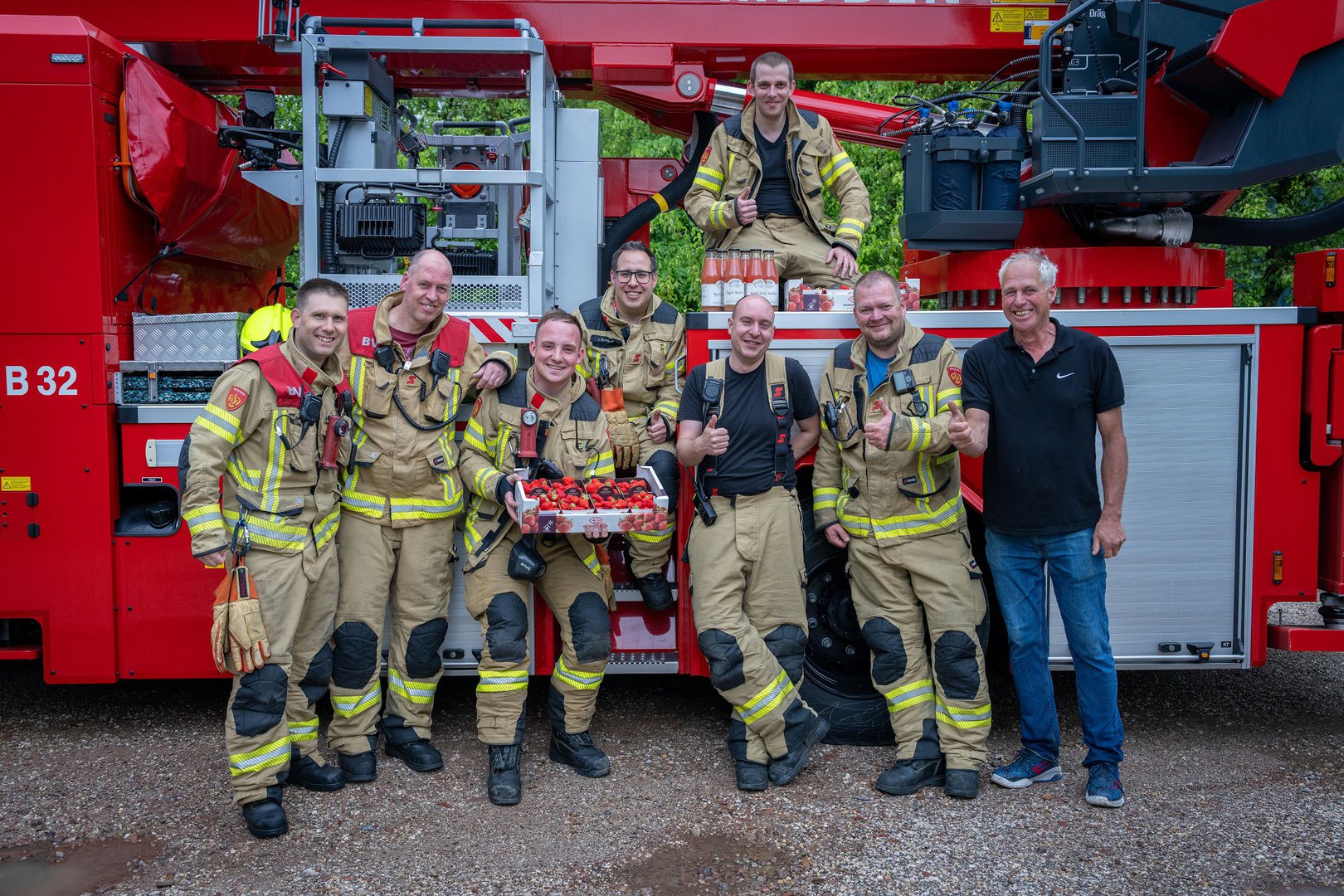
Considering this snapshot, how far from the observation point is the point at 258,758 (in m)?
4.01

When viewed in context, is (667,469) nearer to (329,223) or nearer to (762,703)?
(762,703)

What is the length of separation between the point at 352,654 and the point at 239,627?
61 centimetres

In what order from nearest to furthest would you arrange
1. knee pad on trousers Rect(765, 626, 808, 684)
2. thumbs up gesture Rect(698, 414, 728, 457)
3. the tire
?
thumbs up gesture Rect(698, 414, 728, 457)
knee pad on trousers Rect(765, 626, 808, 684)
the tire

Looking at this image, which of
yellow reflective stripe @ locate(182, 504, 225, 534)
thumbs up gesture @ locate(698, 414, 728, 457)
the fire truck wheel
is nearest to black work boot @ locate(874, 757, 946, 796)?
the fire truck wheel

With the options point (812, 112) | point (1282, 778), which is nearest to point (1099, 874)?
point (1282, 778)

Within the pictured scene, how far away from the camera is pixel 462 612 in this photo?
4844 mm

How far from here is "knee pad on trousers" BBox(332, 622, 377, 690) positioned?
443 centimetres

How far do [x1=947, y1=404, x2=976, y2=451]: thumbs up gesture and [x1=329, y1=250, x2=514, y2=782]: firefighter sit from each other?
174 cm

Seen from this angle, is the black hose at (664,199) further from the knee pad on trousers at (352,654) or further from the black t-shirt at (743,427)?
the knee pad on trousers at (352,654)

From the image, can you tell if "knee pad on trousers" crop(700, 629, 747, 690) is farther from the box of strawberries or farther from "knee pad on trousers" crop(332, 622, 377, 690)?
"knee pad on trousers" crop(332, 622, 377, 690)

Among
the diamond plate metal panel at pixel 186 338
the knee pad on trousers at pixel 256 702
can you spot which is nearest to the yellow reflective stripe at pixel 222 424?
the knee pad on trousers at pixel 256 702

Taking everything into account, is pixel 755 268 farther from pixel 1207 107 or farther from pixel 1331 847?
pixel 1331 847

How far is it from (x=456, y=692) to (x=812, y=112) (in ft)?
10.9

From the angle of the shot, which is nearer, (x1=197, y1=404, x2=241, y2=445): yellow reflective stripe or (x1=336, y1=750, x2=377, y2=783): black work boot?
(x1=197, y1=404, x2=241, y2=445): yellow reflective stripe
